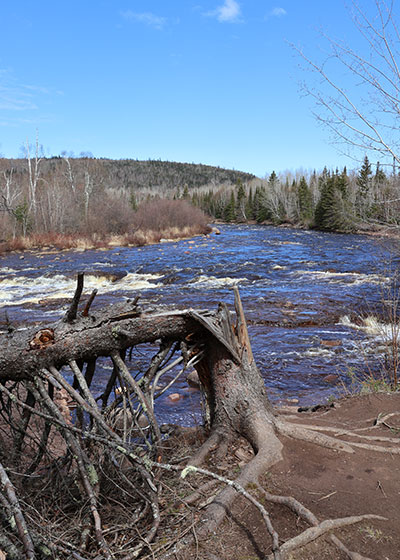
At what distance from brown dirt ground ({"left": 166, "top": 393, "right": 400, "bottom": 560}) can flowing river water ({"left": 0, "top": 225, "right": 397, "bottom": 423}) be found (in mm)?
1736

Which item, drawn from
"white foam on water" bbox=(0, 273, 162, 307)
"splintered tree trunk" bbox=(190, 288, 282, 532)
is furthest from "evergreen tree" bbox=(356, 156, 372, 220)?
"white foam on water" bbox=(0, 273, 162, 307)

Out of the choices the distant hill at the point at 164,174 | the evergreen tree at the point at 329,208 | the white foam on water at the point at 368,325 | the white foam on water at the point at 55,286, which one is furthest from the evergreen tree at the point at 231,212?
the white foam on water at the point at 368,325

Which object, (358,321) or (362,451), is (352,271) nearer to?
(358,321)

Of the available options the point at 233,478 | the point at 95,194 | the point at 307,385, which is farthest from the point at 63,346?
the point at 95,194

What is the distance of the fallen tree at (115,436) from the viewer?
8.93 ft

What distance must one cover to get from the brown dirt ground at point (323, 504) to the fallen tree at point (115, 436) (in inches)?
3.2

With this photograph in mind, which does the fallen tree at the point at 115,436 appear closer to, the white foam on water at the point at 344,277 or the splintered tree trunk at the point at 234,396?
the splintered tree trunk at the point at 234,396

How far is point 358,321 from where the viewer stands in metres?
11.9

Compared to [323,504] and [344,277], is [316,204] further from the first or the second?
[323,504]

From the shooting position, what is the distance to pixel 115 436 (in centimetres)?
292

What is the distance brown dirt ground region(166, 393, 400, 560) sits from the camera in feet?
8.63

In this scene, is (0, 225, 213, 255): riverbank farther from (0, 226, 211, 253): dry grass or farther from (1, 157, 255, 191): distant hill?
(1, 157, 255, 191): distant hill

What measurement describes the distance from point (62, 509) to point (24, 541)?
2.94 ft

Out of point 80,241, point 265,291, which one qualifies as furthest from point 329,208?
point 265,291
